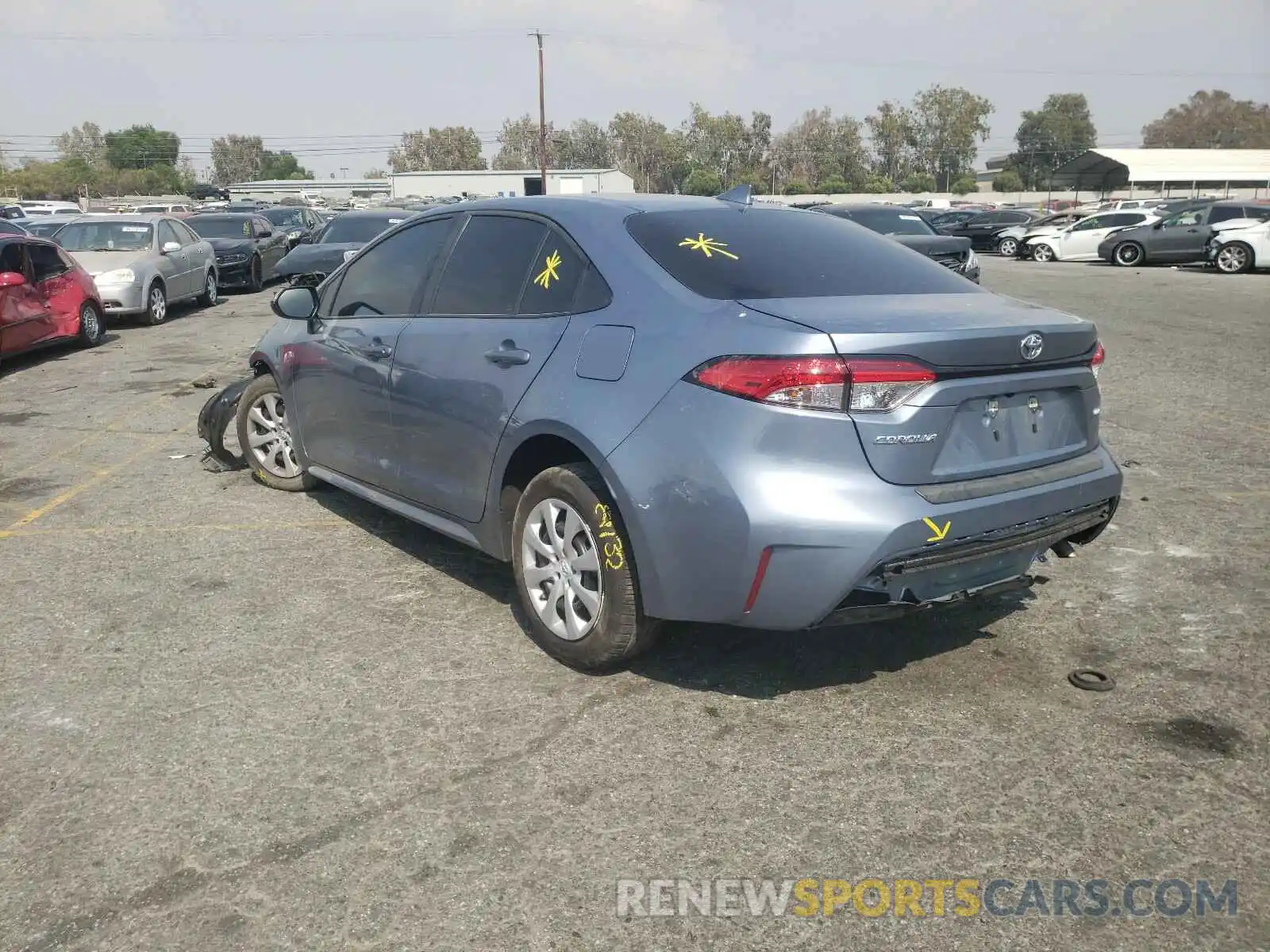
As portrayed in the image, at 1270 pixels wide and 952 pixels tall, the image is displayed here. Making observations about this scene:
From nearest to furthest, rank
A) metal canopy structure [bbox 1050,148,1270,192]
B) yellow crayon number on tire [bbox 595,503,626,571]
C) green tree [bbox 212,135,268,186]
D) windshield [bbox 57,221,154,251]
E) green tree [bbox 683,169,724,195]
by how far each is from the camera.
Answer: yellow crayon number on tire [bbox 595,503,626,571] → windshield [bbox 57,221,154,251] → metal canopy structure [bbox 1050,148,1270,192] → green tree [bbox 683,169,724,195] → green tree [bbox 212,135,268,186]

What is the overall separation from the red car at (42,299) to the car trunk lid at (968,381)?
10787mm

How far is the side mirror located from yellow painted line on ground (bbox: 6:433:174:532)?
1893mm

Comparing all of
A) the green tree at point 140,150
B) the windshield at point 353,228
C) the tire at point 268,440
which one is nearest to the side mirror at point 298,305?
the tire at point 268,440

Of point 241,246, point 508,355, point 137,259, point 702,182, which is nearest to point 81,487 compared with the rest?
point 508,355

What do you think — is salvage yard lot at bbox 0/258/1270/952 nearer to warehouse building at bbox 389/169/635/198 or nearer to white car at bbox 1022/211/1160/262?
white car at bbox 1022/211/1160/262

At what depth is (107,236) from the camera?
1647 centimetres

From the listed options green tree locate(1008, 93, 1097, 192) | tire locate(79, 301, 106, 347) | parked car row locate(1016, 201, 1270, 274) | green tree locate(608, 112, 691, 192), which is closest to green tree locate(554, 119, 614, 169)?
green tree locate(608, 112, 691, 192)

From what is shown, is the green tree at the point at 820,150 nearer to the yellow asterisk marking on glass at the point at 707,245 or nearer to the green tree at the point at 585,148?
the green tree at the point at 585,148

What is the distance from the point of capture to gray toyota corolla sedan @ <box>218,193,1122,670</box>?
3.23 m

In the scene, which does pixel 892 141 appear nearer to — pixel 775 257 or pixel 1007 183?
pixel 1007 183

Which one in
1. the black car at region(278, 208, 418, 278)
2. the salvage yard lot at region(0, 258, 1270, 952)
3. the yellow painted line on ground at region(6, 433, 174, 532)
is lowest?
the yellow painted line on ground at region(6, 433, 174, 532)

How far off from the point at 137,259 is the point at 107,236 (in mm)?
1008

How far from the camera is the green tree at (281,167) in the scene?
5827 inches

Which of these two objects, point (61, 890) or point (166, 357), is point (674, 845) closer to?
point (61, 890)
